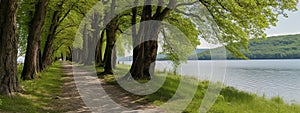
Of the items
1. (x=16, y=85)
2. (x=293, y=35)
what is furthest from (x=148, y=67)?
(x=293, y=35)

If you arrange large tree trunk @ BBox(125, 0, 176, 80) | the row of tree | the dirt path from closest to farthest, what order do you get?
1. the dirt path
2. the row of tree
3. large tree trunk @ BBox(125, 0, 176, 80)

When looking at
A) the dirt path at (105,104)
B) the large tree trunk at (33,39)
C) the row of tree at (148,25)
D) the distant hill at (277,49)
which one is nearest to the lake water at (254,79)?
the row of tree at (148,25)

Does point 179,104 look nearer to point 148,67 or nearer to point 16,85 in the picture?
point 16,85

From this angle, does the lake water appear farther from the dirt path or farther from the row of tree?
the dirt path

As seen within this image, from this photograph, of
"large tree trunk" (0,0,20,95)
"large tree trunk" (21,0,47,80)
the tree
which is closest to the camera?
"large tree trunk" (0,0,20,95)

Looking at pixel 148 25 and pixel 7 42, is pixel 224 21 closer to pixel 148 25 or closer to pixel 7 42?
pixel 148 25

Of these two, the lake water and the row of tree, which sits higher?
the row of tree

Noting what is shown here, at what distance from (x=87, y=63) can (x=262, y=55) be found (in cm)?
12874

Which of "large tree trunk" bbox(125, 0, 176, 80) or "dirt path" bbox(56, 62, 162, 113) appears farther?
"large tree trunk" bbox(125, 0, 176, 80)

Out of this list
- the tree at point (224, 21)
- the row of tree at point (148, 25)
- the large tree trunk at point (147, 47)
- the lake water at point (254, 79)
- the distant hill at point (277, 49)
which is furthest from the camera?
the distant hill at point (277, 49)

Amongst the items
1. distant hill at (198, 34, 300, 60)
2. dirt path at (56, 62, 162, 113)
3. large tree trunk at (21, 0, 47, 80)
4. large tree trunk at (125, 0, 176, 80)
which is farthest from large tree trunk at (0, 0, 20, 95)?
distant hill at (198, 34, 300, 60)

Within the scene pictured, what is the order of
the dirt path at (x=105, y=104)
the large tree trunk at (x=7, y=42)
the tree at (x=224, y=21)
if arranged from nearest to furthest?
the dirt path at (x=105, y=104) < the large tree trunk at (x=7, y=42) < the tree at (x=224, y=21)

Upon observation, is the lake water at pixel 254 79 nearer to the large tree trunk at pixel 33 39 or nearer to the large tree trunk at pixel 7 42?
the large tree trunk at pixel 33 39

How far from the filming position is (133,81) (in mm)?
16891
